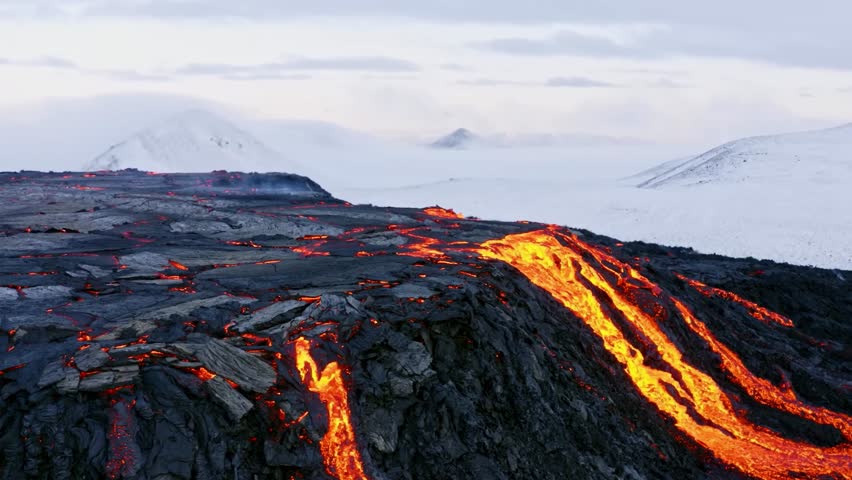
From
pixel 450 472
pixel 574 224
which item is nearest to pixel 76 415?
pixel 450 472

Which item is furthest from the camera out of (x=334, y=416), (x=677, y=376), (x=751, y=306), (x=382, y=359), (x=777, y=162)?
(x=777, y=162)

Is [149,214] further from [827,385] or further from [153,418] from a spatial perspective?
[827,385]

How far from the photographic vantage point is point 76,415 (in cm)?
826

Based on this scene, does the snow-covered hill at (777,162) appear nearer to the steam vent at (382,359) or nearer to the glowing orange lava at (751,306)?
the glowing orange lava at (751,306)

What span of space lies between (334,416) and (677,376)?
7749 mm

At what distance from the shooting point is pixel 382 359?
1017 centimetres

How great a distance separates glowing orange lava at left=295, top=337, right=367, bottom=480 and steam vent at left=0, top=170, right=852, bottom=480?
28mm

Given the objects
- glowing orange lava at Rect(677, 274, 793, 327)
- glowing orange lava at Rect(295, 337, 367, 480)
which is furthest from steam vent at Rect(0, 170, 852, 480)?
glowing orange lava at Rect(677, 274, 793, 327)

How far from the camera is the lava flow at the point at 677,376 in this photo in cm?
1263

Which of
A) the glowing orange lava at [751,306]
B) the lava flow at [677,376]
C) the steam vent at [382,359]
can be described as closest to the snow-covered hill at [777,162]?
the glowing orange lava at [751,306]

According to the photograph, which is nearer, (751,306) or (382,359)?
(382,359)

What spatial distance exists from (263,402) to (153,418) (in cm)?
128

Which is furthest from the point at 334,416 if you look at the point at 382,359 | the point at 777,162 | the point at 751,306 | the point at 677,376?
the point at 777,162

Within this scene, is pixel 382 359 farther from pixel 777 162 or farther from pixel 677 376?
pixel 777 162
